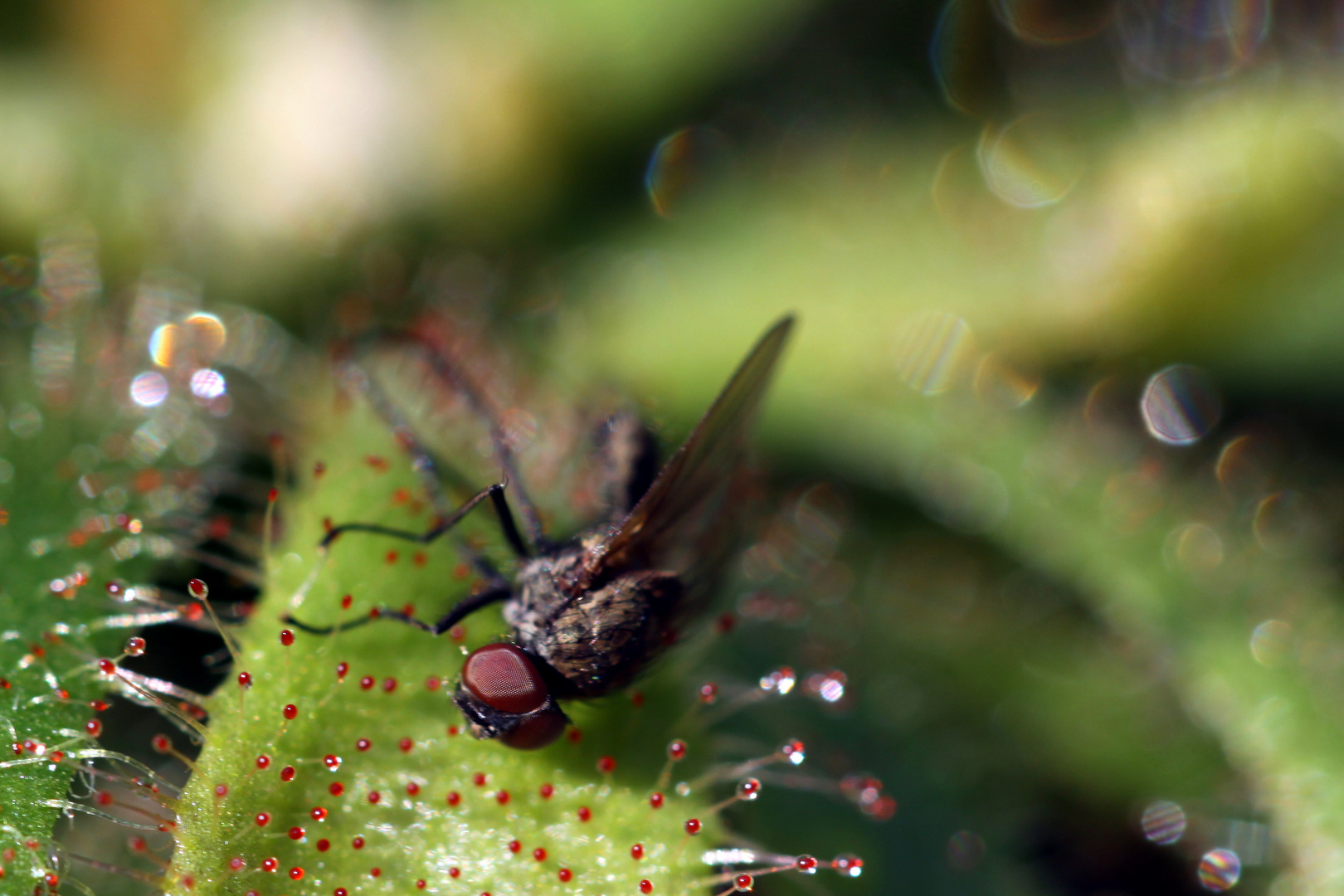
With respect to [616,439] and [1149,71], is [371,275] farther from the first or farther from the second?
[1149,71]

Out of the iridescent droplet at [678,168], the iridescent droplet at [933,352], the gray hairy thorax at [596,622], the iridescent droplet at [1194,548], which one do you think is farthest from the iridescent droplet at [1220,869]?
the iridescent droplet at [678,168]

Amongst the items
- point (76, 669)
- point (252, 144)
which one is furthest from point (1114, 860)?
point (252, 144)

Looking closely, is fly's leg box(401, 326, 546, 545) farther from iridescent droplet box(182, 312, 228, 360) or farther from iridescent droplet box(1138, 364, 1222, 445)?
iridescent droplet box(1138, 364, 1222, 445)

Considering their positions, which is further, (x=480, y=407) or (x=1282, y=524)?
(x=1282, y=524)

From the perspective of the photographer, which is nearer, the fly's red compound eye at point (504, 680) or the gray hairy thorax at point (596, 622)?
the fly's red compound eye at point (504, 680)

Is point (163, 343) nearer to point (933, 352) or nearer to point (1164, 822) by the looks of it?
point (933, 352)

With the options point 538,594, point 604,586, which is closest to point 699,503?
point 604,586

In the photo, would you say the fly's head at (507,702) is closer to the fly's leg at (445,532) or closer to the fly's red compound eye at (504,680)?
the fly's red compound eye at (504,680)
